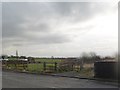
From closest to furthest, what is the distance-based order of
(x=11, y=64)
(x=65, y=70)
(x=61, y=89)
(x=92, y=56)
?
(x=61, y=89) < (x=65, y=70) < (x=92, y=56) < (x=11, y=64)

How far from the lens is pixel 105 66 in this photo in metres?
21.7

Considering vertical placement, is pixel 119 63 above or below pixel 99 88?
above

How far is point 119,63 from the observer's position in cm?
2083

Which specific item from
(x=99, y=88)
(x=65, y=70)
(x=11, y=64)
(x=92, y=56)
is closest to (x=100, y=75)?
(x=99, y=88)

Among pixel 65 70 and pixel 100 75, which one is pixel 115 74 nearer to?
pixel 100 75

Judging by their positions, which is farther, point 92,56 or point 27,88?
point 92,56

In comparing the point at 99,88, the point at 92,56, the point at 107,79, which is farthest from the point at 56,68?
the point at 99,88

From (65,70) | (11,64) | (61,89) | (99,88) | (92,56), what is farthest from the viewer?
(11,64)

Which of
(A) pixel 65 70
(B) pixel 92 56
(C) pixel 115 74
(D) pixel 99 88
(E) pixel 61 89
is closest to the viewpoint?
(E) pixel 61 89

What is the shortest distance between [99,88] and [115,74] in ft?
15.5

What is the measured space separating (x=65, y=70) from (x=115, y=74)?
11.4m

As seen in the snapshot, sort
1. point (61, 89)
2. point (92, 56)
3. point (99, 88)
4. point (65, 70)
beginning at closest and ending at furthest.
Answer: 1. point (61, 89)
2. point (99, 88)
3. point (65, 70)
4. point (92, 56)

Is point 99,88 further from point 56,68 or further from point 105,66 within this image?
point 56,68

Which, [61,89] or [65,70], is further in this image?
[65,70]
